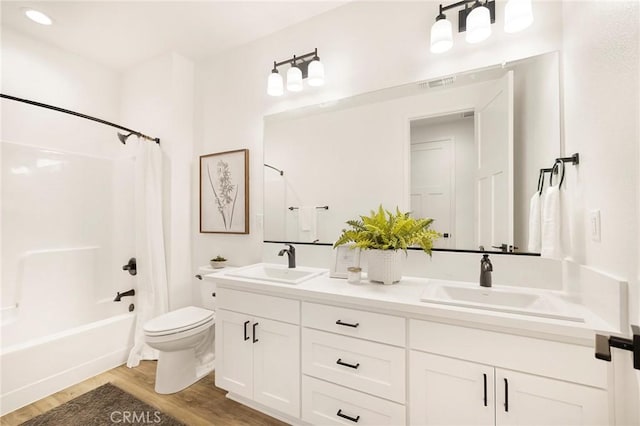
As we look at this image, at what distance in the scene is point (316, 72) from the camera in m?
1.91

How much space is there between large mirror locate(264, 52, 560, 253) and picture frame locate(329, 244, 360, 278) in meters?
0.24

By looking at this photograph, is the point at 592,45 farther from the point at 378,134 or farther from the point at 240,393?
the point at 240,393

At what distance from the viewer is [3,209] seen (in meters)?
2.12

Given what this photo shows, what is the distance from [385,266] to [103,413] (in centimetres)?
196

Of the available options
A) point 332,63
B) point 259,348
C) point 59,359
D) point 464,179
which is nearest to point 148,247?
point 59,359

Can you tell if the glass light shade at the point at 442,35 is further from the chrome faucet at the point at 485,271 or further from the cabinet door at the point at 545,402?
the cabinet door at the point at 545,402

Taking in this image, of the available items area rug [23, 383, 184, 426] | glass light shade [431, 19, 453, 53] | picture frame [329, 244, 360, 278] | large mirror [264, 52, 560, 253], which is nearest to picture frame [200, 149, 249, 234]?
large mirror [264, 52, 560, 253]

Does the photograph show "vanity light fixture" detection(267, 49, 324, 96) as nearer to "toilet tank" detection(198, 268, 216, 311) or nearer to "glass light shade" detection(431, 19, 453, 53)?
"glass light shade" detection(431, 19, 453, 53)

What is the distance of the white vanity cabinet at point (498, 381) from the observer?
943 mm

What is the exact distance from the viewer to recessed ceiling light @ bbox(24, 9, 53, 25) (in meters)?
1.98

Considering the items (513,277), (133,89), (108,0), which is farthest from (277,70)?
(513,277)

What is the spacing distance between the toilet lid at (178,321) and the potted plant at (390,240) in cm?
129

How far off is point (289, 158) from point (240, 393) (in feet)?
5.38

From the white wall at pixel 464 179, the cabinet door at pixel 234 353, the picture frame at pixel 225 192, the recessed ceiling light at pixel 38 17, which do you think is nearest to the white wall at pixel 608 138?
the white wall at pixel 464 179
